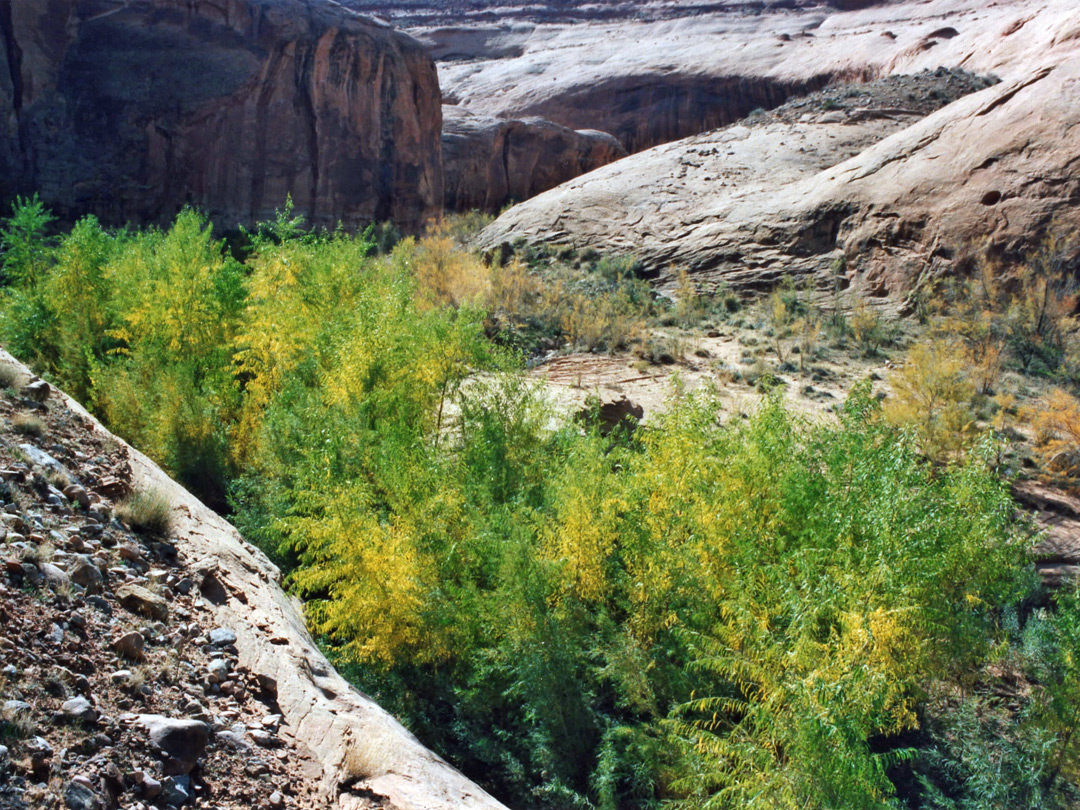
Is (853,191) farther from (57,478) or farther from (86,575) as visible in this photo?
(86,575)

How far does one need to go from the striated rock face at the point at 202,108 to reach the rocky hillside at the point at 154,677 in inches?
1010

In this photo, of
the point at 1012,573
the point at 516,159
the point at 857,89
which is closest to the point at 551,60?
the point at 516,159

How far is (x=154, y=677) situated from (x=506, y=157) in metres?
39.4

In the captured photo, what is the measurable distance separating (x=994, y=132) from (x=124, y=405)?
18798 millimetres

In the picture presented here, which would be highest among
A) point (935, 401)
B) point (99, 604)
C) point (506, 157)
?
point (99, 604)

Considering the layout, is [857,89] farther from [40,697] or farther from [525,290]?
[40,697]

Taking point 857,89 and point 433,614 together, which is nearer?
point 433,614

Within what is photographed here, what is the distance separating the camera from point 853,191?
823 inches

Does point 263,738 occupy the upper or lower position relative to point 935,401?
upper

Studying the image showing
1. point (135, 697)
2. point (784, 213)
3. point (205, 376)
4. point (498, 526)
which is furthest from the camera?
point (784, 213)

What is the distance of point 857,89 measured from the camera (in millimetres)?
30719

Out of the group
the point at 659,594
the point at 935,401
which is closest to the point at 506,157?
the point at 935,401

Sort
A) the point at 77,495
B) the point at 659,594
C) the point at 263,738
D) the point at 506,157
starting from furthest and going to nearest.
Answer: the point at 506,157 < the point at 659,594 < the point at 77,495 < the point at 263,738

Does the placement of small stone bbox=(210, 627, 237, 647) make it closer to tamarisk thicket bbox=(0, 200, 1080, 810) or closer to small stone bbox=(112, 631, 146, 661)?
small stone bbox=(112, 631, 146, 661)
